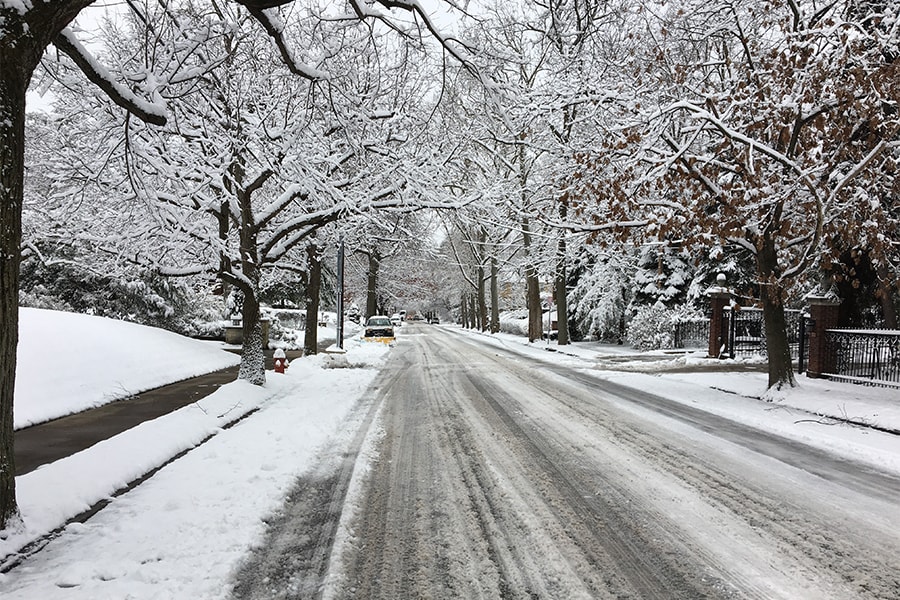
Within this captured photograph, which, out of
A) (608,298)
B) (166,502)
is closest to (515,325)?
(608,298)

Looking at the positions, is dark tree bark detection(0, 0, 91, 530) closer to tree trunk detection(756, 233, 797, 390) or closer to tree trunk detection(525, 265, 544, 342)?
tree trunk detection(756, 233, 797, 390)

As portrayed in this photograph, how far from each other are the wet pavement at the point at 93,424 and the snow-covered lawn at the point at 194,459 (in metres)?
0.37

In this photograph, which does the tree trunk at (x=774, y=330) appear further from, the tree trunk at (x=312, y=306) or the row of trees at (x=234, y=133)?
the tree trunk at (x=312, y=306)

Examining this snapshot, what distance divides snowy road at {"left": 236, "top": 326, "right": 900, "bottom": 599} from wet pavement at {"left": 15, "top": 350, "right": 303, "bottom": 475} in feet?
10.8

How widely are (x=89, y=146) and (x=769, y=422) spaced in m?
13.6

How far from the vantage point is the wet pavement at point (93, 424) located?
21.6 ft

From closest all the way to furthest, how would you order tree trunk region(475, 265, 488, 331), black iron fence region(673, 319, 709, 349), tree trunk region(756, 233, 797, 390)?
tree trunk region(756, 233, 797, 390) < black iron fence region(673, 319, 709, 349) < tree trunk region(475, 265, 488, 331)

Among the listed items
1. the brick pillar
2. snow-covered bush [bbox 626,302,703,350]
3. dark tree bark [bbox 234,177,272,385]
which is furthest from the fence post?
dark tree bark [bbox 234,177,272,385]

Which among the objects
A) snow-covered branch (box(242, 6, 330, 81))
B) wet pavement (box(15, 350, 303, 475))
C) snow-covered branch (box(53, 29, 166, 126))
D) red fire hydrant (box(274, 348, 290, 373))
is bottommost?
wet pavement (box(15, 350, 303, 475))

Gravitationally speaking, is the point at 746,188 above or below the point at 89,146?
below

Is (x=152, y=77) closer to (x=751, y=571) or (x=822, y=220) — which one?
(x=751, y=571)

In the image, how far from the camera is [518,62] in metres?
6.24

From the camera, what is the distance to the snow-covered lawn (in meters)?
3.89

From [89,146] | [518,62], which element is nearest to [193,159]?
[89,146]
